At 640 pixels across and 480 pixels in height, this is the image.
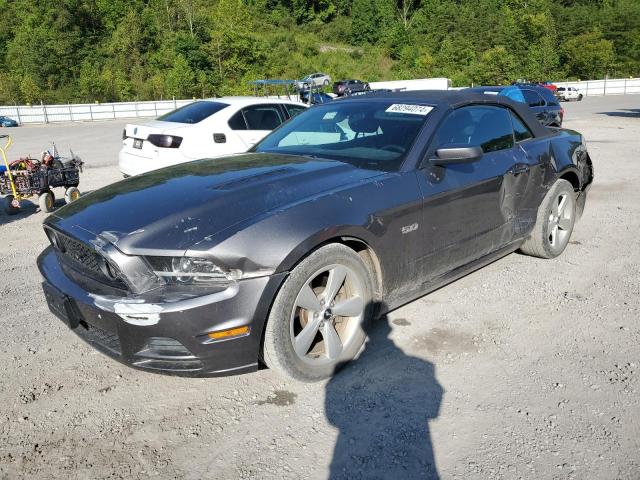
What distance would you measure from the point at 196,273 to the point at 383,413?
3.90ft

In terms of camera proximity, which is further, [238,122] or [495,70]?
[495,70]

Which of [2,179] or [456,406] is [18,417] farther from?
[2,179]

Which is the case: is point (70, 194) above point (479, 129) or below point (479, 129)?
below

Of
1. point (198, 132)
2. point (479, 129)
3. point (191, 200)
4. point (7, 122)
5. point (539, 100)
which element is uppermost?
point (479, 129)

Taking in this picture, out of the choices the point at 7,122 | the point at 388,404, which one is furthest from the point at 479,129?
the point at 7,122

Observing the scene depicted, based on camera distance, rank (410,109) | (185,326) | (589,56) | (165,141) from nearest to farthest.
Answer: (185,326) < (410,109) < (165,141) < (589,56)

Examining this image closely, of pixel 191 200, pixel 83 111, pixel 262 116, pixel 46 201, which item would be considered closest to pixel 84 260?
pixel 191 200

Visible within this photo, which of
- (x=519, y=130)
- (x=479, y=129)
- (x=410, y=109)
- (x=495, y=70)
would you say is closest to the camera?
(x=410, y=109)

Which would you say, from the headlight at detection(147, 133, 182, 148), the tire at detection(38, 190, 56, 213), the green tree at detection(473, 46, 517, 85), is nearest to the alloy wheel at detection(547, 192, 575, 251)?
the headlight at detection(147, 133, 182, 148)

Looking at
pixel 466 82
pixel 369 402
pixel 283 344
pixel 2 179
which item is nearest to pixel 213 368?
pixel 283 344

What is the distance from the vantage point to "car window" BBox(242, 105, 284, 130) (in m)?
8.48

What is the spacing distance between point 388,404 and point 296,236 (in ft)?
3.32

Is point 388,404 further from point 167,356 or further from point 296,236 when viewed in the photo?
point 167,356

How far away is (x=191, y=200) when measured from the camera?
3000 mm
